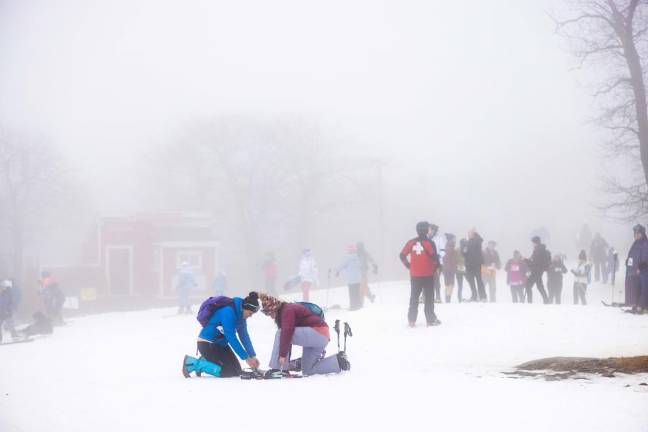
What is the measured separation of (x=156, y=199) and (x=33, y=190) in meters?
16.9

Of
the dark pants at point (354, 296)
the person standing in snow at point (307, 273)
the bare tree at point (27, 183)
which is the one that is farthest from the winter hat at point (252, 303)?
the bare tree at point (27, 183)

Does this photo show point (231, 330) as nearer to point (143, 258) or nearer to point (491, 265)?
point (491, 265)

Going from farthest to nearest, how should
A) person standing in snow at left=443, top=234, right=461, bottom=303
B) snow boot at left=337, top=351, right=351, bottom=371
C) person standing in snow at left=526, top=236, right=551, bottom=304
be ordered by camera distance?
person standing in snow at left=443, top=234, right=461, bottom=303
person standing in snow at left=526, top=236, right=551, bottom=304
snow boot at left=337, top=351, right=351, bottom=371

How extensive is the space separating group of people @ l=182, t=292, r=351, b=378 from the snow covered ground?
361mm

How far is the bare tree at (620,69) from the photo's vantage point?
23844 millimetres

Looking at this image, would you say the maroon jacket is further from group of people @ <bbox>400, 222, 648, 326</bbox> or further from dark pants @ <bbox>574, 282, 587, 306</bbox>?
dark pants @ <bbox>574, 282, 587, 306</bbox>

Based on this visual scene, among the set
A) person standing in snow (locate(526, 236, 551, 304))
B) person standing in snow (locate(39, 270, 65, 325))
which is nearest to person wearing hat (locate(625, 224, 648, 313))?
person standing in snow (locate(526, 236, 551, 304))

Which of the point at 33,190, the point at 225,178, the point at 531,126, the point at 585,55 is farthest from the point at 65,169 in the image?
the point at 531,126

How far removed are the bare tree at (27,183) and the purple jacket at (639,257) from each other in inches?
2033

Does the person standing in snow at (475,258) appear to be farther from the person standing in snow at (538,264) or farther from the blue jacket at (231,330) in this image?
the blue jacket at (231,330)

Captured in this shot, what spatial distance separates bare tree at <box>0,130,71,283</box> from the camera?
60.7 metres

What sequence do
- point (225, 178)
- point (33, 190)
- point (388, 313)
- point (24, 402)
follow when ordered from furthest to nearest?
point (225, 178) → point (33, 190) → point (388, 313) → point (24, 402)

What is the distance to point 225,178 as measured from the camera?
6925 centimetres

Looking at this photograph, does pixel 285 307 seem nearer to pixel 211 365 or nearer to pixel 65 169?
pixel 211 365
